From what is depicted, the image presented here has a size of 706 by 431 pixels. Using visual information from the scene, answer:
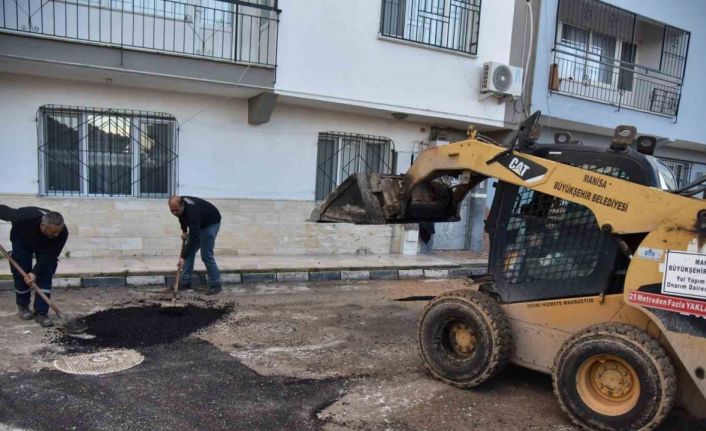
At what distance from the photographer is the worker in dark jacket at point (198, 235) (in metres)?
7.03

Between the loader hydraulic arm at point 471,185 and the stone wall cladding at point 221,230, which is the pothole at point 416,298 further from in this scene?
the stone wall cladding at point 221,230

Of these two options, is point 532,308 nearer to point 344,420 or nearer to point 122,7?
point 344,420

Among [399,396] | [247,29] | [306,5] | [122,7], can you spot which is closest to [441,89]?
[306,5]

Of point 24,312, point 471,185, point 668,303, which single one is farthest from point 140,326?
point 668,303

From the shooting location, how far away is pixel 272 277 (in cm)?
851

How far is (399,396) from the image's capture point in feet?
13.8

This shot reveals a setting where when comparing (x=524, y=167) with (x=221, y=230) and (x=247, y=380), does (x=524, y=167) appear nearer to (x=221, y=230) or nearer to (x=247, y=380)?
(x=247, y=380)

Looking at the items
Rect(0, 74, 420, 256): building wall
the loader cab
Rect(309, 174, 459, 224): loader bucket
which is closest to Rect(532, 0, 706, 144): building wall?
Rect(0, 74, 420, 256): building wall

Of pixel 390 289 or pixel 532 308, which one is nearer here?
pixel 532 308

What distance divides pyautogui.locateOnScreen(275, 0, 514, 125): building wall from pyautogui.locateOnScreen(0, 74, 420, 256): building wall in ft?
2.82

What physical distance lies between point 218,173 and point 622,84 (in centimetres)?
1052

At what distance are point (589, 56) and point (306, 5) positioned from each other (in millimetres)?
7664

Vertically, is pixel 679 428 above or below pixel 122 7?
below

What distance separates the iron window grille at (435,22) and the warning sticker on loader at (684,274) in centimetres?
742
